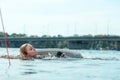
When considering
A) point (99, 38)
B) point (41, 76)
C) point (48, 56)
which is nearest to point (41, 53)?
point (48, 56)

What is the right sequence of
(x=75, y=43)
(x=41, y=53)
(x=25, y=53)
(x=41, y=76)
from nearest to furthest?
(x=41, y=76) < (x=25, y=53) < (x=41, y=53) < (x=75, y=43)

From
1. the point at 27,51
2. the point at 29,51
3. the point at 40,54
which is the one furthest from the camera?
the point at 40,54

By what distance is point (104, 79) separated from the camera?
29.0 metres

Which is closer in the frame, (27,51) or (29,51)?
(27,51)

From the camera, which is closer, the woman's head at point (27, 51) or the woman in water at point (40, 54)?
the woman's head at point (27, 51)

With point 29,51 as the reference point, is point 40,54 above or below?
below

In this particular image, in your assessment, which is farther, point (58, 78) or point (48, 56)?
point (48, 56)

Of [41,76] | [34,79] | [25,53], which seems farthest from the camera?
[25,53]

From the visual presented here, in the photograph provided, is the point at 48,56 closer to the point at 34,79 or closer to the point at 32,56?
the point at 32,56

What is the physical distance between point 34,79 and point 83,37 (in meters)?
153

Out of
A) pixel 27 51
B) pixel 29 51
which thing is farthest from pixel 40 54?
pixel 27 51

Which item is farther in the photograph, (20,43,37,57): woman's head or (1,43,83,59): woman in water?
(1,43,83,59): woman in water

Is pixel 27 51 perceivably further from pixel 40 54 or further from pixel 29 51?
pixel 40 54

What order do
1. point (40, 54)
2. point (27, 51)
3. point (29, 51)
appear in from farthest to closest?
point (40, 54), point (29, 51), point (27, 51)
